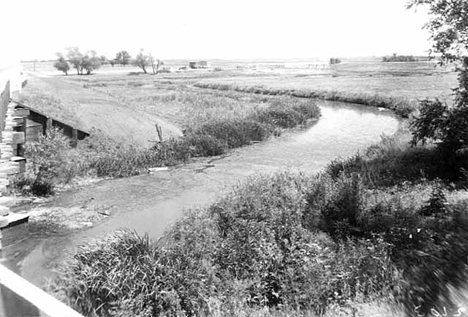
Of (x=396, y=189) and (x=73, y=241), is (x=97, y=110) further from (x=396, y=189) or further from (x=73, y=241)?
(x=396, y=189)

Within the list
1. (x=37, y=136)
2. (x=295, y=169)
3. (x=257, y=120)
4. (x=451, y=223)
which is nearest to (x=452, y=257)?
(x=451, y=223)

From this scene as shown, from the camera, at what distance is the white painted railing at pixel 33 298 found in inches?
83.5

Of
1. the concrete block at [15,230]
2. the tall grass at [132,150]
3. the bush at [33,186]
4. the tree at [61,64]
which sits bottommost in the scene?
the concrete block at [15,230]

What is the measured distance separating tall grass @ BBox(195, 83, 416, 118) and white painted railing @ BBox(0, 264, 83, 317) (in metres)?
41.6

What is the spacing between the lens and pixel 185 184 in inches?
798

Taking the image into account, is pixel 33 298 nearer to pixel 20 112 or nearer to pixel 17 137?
pixel 17 137

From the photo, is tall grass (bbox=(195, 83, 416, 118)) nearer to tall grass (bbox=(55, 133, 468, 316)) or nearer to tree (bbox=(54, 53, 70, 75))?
tall grass (bbox=(55, 133, 468, 316))

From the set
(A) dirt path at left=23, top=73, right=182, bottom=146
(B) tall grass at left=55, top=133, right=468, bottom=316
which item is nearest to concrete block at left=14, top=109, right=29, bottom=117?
(B) tall grass at left=55, top=133, right=468, bottom=316

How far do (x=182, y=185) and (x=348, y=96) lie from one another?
42.2m

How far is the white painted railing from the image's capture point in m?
2.12

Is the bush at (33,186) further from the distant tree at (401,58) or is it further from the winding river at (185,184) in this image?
the distant tree at (401,58)

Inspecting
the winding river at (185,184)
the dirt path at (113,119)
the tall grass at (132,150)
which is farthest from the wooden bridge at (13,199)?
the dirt path at (113,119)

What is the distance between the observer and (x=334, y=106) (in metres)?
52.2

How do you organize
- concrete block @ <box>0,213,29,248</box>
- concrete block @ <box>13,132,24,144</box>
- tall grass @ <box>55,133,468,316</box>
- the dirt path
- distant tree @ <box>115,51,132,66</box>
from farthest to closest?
distant tree @ <box>115,51,132,66</box>, the dirt path, concrete block @ <box>13,132,24,144</box>, concrete block @ <box>0,213,29,248</box>, tall grass @ <box>55,133,468,316</box>
